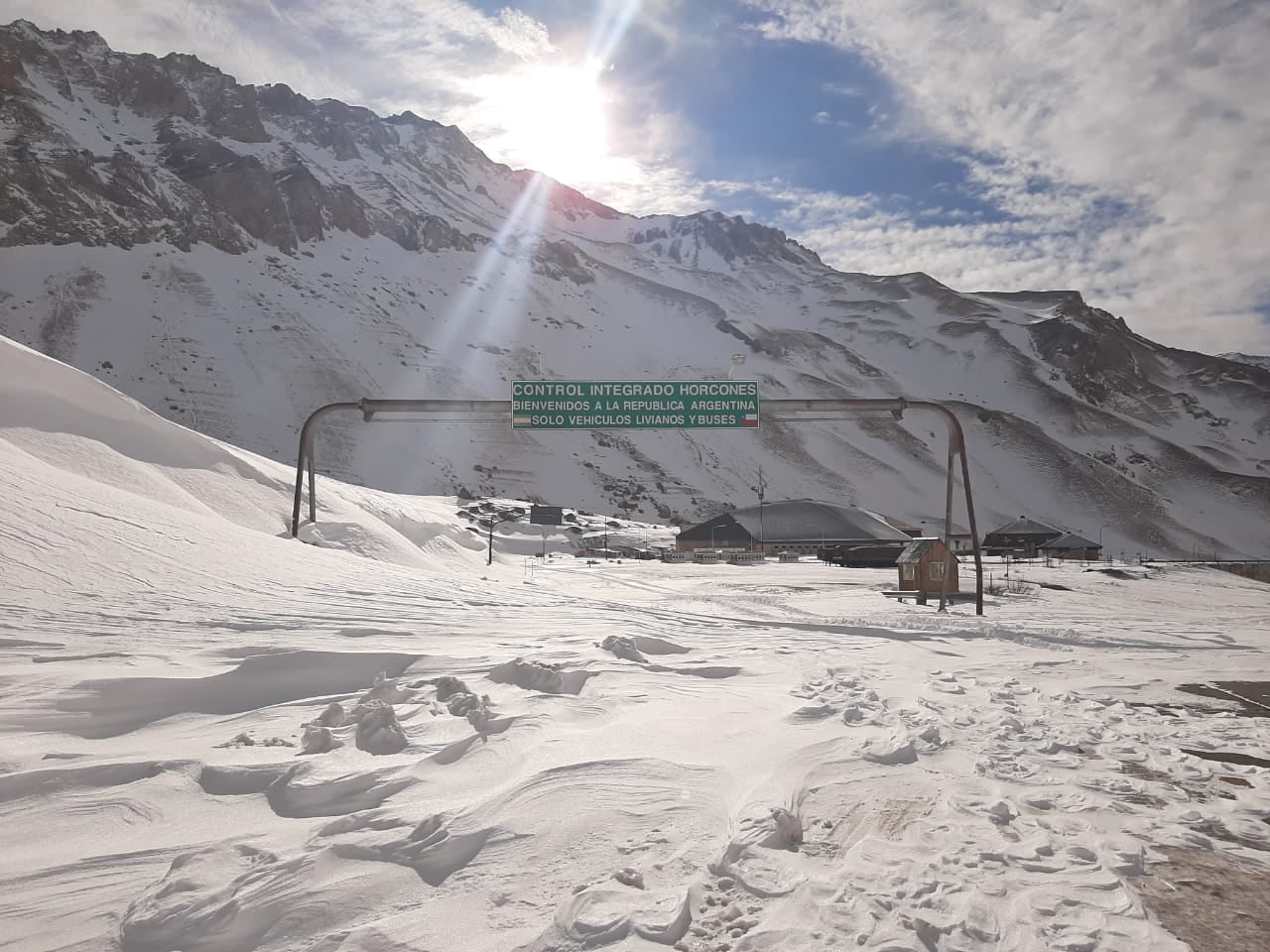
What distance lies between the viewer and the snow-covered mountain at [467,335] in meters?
69.1

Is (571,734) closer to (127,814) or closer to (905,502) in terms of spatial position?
(127,814)

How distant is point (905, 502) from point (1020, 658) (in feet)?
267

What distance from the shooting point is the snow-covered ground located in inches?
93.7

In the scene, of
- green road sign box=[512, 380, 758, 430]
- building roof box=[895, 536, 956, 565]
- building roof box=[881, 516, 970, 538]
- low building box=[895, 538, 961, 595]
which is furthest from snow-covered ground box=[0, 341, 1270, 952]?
building roof box=[881, 516, 970, 538]

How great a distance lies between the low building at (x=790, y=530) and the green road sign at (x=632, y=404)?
37.5 meters

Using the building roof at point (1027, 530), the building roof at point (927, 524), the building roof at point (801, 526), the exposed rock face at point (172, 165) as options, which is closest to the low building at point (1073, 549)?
the building roof at point (1027, 530)

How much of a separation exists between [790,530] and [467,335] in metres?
52.4

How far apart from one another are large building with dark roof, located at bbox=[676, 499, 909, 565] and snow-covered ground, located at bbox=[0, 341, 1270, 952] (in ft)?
151

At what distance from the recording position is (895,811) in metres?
3.43

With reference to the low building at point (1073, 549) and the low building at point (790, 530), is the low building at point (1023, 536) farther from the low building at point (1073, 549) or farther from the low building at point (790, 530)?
the low building at point (790, 530)

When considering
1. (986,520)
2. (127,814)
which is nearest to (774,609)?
(127,814)

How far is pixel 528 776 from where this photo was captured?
138 inches

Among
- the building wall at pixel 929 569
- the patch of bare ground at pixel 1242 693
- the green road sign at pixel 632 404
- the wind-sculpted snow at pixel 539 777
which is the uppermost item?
the green road sign at pixel 632 404

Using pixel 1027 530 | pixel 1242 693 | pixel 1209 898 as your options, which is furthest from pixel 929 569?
pixel 1027 530
